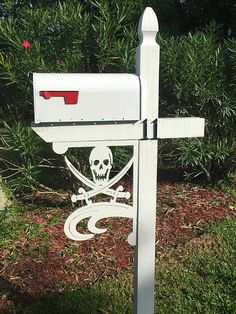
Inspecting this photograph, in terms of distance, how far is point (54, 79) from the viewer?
1972mm

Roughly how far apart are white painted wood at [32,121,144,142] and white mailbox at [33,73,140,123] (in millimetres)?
53

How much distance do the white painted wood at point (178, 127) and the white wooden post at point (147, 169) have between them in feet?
0.16

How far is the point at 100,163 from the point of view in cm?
219

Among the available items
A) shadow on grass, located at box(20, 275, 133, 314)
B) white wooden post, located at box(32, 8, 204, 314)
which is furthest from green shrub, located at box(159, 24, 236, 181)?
white wooden post, located at box(32, 8, 204, 314)

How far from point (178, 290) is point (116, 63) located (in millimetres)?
2160

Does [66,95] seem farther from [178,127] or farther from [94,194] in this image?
[178,127]

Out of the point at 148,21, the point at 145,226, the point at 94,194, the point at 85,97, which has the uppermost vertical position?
the point at 148,21

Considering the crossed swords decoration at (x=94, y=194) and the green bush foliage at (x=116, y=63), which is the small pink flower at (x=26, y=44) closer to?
the green bush foliage at (x=116, y=63)

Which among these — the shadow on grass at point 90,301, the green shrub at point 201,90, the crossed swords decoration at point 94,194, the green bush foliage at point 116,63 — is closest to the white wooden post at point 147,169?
the crossed swords decoration at point 94,194

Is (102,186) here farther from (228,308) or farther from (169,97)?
(169,97)

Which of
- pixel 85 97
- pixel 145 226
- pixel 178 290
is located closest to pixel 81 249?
pixel 178 290

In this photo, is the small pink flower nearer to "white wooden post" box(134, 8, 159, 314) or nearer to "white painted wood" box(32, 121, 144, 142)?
"white wooden post" box(134, 8, 159, 314)

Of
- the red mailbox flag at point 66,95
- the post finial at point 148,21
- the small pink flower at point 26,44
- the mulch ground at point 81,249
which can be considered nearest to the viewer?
the red mailbox flag at point 66,95

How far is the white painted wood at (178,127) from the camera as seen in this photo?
7.36ft
